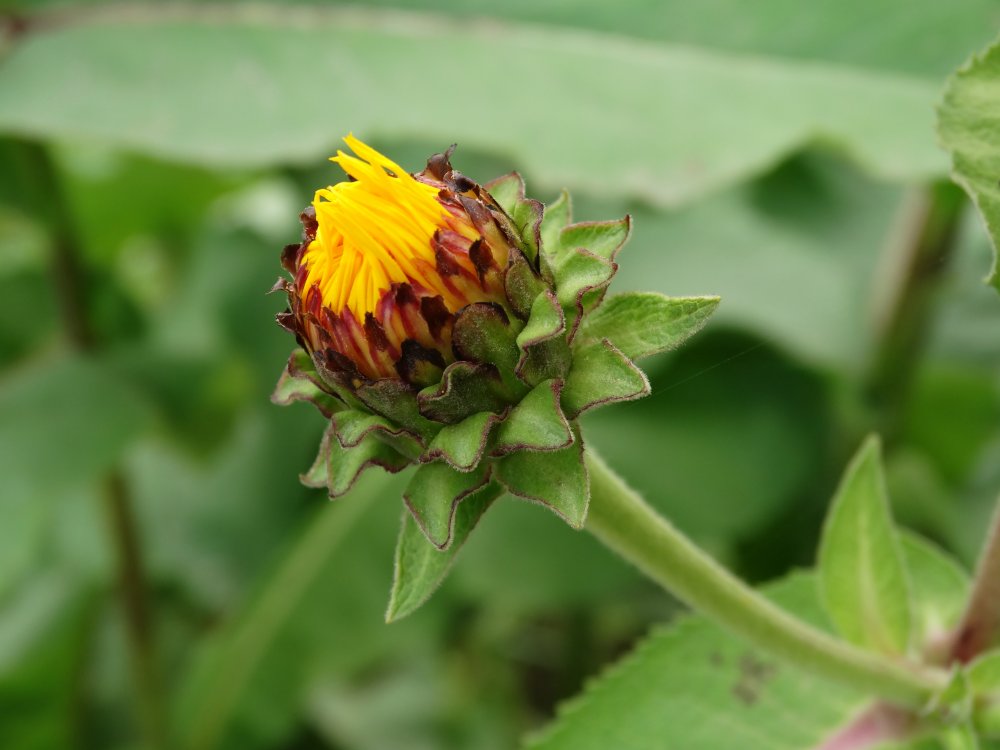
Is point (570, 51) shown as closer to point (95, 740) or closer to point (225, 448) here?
point (225, 448)

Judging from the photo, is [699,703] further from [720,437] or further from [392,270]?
[720,437]

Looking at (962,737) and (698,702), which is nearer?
(962,737)

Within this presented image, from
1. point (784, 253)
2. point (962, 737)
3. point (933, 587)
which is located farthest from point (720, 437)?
point (962, 737)

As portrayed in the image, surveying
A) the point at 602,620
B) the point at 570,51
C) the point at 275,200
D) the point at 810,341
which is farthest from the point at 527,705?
the point at 275,200

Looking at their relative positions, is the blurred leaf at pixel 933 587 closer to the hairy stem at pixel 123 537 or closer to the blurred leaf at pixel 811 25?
the blurred leaf at pixel 811 25

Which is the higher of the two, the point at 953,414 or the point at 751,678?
the point at 751,678

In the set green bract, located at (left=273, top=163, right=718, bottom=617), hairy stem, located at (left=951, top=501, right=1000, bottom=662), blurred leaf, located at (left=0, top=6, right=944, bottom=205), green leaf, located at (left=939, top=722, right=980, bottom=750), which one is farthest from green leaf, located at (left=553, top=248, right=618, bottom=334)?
blurred leaf, located at (left=0, top=6, right=944, bottom=205)
